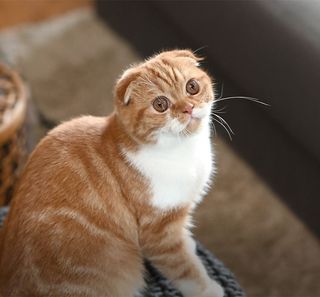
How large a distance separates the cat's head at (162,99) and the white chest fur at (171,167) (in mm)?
33

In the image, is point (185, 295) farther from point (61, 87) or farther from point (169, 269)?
point (61, 87)

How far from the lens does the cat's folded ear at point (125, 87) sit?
3.45 feet

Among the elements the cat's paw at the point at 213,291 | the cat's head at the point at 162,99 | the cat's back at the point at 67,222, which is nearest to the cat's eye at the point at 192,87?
the cat's head at the point at 162,99

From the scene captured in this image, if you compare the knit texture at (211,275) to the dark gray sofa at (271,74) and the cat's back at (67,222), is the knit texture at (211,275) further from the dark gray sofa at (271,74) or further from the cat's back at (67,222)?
the dark gray sofa at (271,74)

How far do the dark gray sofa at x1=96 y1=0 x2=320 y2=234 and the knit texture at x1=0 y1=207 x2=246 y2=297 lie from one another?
0.41 meters

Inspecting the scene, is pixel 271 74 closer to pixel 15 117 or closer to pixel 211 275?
pixel 211 275

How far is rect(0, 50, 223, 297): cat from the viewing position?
3.50 ft

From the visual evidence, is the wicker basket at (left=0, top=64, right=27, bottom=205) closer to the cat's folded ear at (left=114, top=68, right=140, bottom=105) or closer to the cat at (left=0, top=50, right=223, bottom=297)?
the cat at (left=0, top=50, right=223, bottom=297)

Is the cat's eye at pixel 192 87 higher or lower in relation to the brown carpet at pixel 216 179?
higher

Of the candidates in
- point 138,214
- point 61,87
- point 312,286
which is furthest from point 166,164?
point 61,87

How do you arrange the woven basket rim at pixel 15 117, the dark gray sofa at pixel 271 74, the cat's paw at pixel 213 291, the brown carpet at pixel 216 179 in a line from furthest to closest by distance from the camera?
the brown carpet at pixel 216 179
the woven basket rim at pixel 15 117
the dark gray sofa at pixel 271 74
the cat's paw at pixel 213 291

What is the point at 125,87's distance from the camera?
106 cm

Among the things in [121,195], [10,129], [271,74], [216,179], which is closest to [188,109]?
[121,195]

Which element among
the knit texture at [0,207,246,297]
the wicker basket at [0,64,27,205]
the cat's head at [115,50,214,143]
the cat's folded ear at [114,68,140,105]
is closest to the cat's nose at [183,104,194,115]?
the cat's head at [115,50,214,143]
